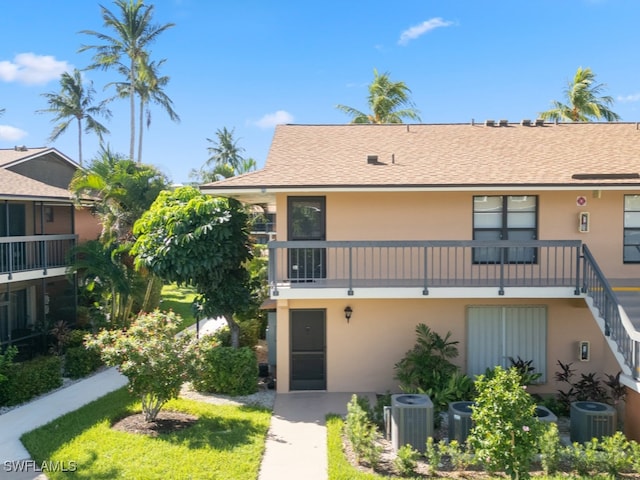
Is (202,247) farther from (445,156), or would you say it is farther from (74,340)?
(445,156)

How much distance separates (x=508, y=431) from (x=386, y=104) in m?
26.5

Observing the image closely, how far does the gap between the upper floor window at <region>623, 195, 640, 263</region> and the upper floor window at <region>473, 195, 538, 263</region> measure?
236 cm

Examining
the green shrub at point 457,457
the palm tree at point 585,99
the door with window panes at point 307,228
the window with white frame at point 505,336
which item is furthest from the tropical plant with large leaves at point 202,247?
the palm tree at point 585,99

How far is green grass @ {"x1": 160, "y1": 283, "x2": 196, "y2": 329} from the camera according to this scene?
2478 cm

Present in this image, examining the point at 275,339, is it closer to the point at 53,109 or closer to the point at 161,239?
the point at 161,239

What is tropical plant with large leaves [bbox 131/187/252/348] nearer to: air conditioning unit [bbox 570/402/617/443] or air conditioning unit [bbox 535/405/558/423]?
air conditioning unit [bbox 535/405/558/423]

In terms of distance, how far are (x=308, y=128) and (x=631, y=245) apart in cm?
1023

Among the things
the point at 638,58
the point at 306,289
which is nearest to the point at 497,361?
the point at 306,289

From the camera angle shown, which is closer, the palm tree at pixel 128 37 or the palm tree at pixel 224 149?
the palm tree at pixel 128 37

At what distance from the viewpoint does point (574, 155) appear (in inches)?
567

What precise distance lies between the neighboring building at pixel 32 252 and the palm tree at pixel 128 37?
2070 centimetres

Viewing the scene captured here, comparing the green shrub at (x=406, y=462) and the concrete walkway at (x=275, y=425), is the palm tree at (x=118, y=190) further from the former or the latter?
the green shrub at (x=406, y=462)

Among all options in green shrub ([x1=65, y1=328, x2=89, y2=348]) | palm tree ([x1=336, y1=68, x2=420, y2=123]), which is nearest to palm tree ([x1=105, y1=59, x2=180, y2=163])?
palm tree ([x1=336, y1=68, x2=420, y2=123])

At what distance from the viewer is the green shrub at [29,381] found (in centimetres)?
1266
